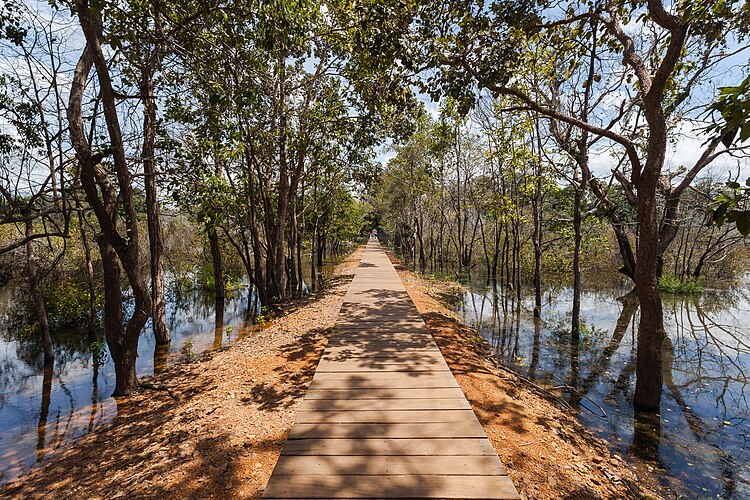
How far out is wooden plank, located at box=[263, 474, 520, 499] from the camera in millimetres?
2203

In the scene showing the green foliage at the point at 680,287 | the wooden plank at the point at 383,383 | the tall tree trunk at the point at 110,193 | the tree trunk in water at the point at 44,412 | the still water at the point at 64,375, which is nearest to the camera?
the wooden plank at the point at 383,383

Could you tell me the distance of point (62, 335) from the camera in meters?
10.9

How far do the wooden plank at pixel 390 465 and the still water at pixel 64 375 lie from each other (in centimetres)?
501

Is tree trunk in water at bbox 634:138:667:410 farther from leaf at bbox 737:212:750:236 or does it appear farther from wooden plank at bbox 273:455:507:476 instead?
wooden plank at bbox 273:455:507:476

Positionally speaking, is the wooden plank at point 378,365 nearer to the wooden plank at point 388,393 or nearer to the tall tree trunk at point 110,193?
the wooden plank at point 388,393

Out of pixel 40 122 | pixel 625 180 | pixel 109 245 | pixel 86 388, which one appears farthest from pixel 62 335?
pixel 625 180

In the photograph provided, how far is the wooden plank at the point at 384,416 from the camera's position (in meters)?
3.10

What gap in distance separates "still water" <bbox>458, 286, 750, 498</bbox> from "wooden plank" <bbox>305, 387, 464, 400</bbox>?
3081mm

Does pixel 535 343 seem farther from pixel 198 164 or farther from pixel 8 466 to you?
pixel 8 466

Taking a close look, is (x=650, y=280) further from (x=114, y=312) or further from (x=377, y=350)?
(x=114, y=312)

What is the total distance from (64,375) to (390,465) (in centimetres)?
965

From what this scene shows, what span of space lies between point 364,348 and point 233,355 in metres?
3.63

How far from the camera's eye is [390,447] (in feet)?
8.91

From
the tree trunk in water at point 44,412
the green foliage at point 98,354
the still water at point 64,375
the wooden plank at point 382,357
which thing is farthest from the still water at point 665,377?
the green foliage at point 98,354
